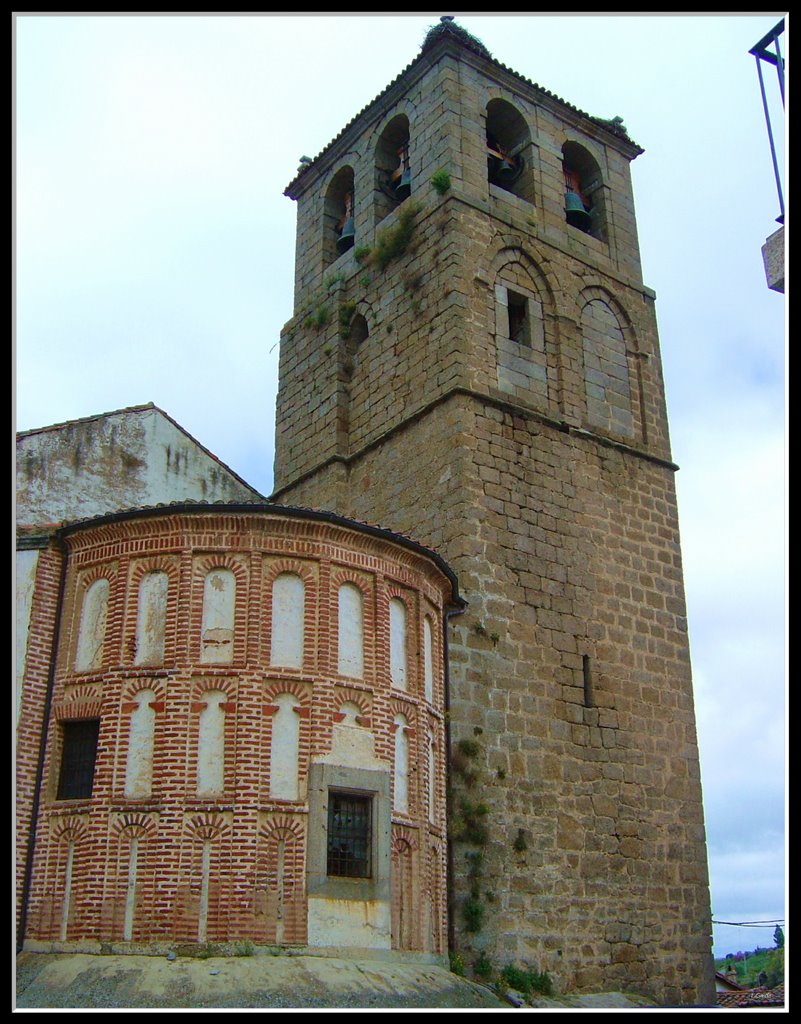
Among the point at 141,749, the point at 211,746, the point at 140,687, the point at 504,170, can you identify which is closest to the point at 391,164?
the point at 504,170

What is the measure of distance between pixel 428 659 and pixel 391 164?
1142cm

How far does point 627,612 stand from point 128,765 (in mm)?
8529

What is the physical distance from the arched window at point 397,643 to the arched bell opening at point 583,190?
1030cm

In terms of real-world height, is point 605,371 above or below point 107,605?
above

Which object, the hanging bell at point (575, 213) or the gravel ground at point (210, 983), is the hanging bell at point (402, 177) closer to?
the hanging bell at point (575, 213)

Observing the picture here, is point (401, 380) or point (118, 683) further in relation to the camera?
point (401, 380)

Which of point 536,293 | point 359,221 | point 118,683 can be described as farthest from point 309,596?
point 359,221

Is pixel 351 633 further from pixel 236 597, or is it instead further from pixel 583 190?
pixel 583 190

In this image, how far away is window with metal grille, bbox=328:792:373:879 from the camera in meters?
12.1

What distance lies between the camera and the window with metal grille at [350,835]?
12070mm

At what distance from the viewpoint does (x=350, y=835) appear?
40.2 feet

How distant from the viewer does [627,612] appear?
1756cm

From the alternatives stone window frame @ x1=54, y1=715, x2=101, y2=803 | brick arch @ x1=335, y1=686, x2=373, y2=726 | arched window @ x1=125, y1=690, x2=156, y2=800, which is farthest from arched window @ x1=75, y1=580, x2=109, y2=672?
brick arch @ x1=335, y1=686, x2=373, y2=726

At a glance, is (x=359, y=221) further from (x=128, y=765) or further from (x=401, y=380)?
(x=128, y=765)
